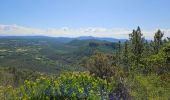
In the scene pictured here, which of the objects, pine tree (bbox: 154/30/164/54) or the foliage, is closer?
the foliage

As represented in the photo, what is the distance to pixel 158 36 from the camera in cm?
4638

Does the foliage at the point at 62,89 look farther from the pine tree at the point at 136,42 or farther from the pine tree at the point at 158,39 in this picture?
the pine tree at the point at 158,39

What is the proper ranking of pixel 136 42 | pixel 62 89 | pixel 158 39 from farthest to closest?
pixel 158 39 < pixel 136 42 < pixel 62 89

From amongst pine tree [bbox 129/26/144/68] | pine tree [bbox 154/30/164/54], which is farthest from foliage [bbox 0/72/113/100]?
pine tree [bbox 154/30/164/54]

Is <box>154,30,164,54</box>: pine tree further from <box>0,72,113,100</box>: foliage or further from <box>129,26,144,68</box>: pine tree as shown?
<box>0,72,113,100</box>: foliage

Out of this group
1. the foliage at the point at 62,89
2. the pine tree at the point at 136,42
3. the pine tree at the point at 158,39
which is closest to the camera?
the foliage at the point at 62,89

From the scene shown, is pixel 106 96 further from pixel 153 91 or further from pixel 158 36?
pixel 158 36

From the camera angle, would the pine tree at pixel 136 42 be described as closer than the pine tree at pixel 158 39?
Yes

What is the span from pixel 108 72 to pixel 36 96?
7.21m

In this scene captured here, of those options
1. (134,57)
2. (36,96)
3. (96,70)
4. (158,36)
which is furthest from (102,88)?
(158,36)

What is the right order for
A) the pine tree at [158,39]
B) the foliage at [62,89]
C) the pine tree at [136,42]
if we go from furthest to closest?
1. the pine tree at [158,39]
2. the pine tree at [136,42]
3. the foliage at [62,89]

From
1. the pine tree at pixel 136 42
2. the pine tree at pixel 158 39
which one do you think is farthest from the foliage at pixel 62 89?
the pine tree at pixel 158 39

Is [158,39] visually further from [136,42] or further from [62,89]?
[62,89]

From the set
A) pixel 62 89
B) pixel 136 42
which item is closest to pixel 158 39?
pixel 136 42
